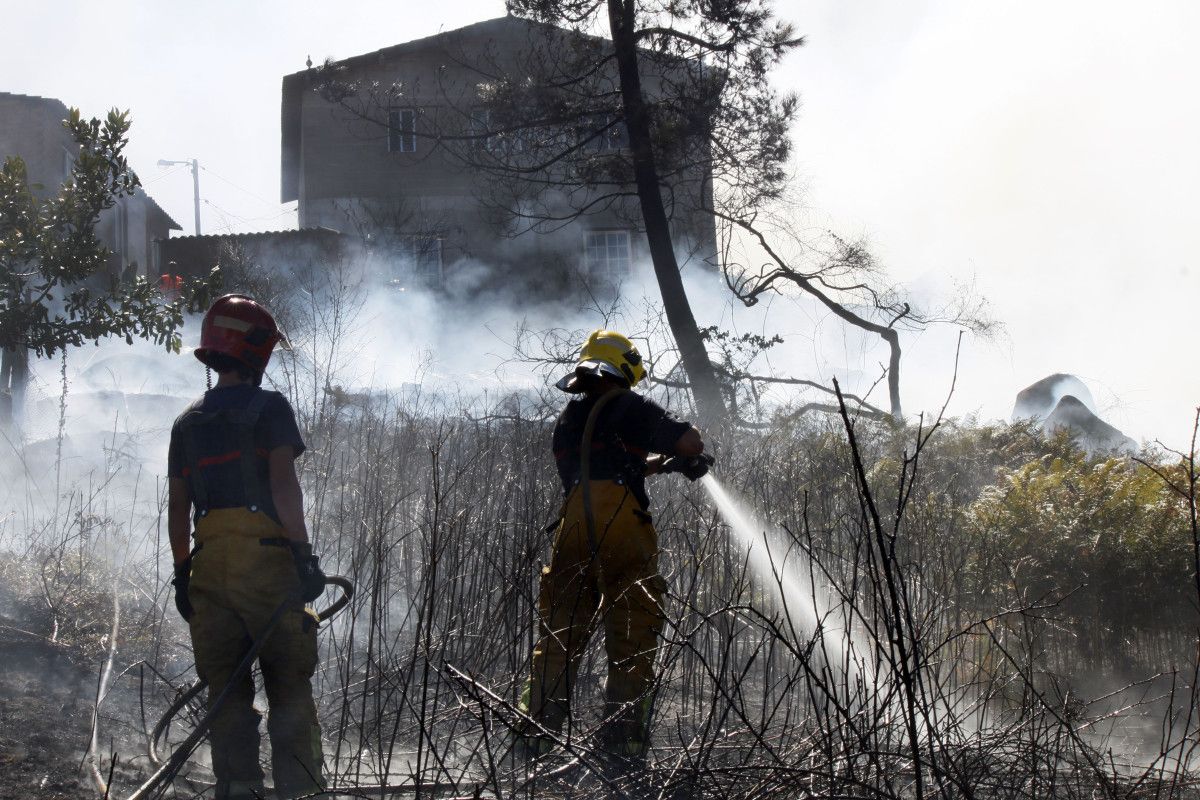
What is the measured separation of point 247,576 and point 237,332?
0.82 m

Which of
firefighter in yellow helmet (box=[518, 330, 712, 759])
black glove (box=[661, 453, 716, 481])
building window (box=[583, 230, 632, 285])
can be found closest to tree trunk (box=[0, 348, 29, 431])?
firefighter in yellow helmet (box=[518, 330, 712, 759])

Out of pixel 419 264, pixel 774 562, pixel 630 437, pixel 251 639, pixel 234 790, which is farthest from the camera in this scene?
pixel 419 264

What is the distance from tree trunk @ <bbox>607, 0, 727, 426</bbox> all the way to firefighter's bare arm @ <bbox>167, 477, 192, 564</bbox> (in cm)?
796

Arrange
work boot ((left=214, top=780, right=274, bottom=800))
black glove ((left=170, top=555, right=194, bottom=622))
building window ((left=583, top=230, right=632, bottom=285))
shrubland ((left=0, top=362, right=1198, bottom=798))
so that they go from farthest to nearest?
building window ((left=583, top=230, right=632, bottom=285)) → shrubland ((left=0, top=362, right=1198, bottom=798)) → black glove ((left=170, top=555, right=194, bottom=622)) → work boot ((left=214, top=780, right=274, bottom=800))

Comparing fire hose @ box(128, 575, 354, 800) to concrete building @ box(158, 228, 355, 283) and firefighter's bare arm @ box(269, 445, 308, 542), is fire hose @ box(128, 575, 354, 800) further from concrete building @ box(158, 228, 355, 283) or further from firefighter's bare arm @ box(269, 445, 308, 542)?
concrete building @ box(158, 228, 355, 283)

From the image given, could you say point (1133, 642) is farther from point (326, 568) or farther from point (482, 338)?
point (482, 338)

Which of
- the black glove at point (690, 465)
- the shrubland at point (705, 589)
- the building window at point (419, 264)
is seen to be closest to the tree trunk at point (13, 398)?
the shrubland at point (705, 589)

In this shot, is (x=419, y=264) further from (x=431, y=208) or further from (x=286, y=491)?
(x=286, y=491)

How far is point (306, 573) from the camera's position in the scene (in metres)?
3.68

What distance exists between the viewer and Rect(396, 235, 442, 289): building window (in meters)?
22.1

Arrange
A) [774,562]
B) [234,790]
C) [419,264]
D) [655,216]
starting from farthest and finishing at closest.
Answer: [419,264]
[655,216]
[774,562]
[234,790]

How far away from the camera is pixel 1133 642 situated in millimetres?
6203

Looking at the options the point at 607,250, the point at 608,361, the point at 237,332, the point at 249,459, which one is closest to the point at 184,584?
the point at 249,459

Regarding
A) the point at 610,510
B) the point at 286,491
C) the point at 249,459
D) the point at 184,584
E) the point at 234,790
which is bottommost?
the point at 234,790
